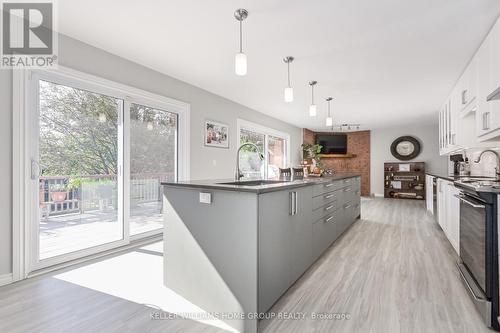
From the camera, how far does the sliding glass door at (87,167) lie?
2.54 meters

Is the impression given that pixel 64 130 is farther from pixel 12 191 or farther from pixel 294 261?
pixel 294 261

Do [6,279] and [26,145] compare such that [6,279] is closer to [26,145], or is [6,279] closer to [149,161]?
[26,145]

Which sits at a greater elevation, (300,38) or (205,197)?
(300,38)

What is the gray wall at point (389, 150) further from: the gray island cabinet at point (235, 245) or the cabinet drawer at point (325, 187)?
the gray island cabinet at point (235, 245)

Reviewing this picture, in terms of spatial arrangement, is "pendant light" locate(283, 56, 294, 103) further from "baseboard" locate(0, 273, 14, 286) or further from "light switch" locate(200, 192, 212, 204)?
"baseboard" locate(0, 273, 14, 286)

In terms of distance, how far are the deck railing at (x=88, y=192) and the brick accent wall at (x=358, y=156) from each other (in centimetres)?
642

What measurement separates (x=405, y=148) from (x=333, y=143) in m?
2.33

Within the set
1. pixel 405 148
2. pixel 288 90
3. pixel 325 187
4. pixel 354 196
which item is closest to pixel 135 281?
pixel 325 187

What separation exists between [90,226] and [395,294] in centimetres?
328

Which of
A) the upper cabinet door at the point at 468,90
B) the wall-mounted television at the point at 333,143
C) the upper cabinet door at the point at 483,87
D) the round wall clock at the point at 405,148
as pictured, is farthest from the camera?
the wall-mounted television at the point at 333,143

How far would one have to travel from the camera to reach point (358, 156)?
9305 mm

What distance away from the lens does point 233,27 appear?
2455 millimetres

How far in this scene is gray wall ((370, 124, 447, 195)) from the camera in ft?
26.6

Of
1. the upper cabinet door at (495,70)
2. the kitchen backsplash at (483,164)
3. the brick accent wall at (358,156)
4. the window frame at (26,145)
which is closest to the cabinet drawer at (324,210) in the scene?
the upper cabinet door at (495,70)
